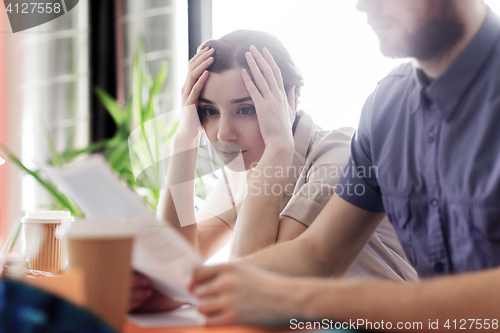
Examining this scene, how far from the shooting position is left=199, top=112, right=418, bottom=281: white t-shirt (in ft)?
3.78

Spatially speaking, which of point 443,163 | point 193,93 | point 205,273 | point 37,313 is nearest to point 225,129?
point 193,93

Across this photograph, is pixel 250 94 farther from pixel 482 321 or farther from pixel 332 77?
pixel 482 321

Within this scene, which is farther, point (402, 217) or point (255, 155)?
point (255, 155)

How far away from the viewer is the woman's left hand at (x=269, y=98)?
1306 mm

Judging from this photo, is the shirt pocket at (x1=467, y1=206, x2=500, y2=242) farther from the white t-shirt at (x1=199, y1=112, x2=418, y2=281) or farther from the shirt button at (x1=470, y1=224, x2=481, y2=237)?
the white t-shirt at (x1=199, y1=112, x2=418, y2=281)

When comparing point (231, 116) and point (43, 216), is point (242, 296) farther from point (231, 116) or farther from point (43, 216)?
point (231, 116)

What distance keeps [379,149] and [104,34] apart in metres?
2.25

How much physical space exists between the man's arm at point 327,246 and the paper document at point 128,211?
0.28 meters

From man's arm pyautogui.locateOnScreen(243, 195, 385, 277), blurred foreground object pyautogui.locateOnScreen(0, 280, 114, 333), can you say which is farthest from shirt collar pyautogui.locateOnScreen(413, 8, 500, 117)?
blurred foreground object pyautogui.locateOnScreen(0, 280, 114, 333)

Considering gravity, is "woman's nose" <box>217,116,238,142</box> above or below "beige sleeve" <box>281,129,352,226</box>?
above

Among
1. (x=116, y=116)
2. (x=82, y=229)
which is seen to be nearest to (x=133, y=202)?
(x=82, y=229)

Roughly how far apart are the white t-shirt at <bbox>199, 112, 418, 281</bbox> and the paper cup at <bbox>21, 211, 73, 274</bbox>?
0.58 m

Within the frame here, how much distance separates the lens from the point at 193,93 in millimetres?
1350

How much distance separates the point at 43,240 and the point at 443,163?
85 centimetres
